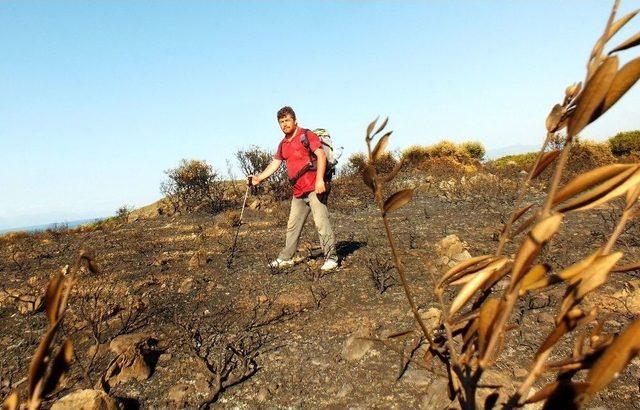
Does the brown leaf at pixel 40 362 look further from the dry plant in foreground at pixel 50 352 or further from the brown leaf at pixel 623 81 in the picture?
the brown leaf at pixel 623 81

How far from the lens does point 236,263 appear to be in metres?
5.93

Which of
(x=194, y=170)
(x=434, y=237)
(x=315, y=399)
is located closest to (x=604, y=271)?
(x=315, y=399)

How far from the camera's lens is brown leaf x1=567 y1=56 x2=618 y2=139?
476 millimetres

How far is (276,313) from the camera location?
392cm

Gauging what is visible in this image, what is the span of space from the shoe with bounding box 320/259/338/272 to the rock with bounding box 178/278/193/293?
149 centimetres

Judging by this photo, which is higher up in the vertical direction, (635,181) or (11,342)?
(635,181)

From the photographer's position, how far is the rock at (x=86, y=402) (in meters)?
2.32

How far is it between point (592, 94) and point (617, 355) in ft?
0.92

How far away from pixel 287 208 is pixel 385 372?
25.1ft

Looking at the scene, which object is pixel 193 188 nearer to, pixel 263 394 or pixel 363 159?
pixel 363 159

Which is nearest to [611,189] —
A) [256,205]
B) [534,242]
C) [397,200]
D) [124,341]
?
[534,242]

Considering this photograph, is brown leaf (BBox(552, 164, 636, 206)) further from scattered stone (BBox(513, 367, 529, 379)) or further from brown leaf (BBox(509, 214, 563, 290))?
scattered stone (BBox(513, 367, 529, 379))

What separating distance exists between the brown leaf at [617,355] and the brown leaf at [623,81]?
0.24m

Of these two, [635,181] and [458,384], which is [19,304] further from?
[635,181]
